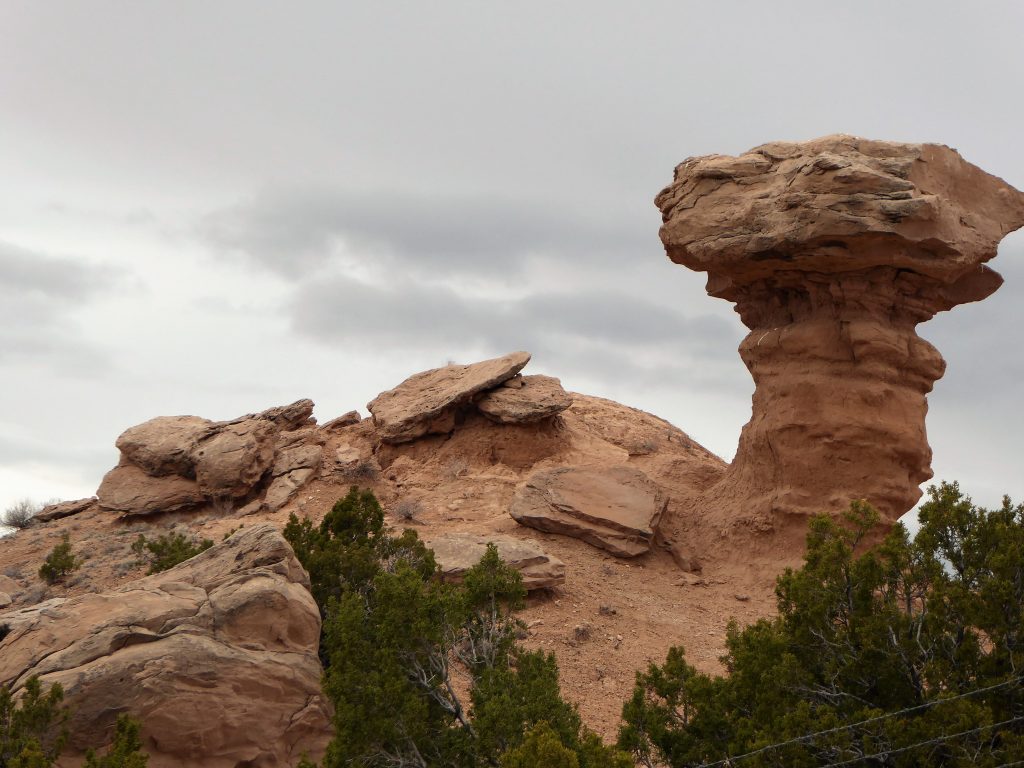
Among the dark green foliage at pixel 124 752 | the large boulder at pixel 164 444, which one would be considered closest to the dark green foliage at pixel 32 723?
the dark green foliage at pixel 124 752

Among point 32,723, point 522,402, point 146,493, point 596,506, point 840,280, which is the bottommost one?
point 32,723

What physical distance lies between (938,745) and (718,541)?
542 inches

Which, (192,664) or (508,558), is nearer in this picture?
(192,664)

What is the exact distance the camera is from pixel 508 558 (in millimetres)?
22078

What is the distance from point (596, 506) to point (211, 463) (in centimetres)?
1005

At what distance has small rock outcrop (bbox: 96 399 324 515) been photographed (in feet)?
93.6

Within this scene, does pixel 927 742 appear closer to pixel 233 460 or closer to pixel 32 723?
pixel 32 723

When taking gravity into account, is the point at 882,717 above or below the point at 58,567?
below

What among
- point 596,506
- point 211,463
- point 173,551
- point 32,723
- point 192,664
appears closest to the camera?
point 32,723

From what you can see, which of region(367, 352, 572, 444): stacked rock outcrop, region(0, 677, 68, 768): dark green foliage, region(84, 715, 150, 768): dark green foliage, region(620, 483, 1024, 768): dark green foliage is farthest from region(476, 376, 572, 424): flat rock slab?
region(84, 715, 150, 768): dark green foliage

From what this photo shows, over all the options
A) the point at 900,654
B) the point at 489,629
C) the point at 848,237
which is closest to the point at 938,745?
the point at 900,654

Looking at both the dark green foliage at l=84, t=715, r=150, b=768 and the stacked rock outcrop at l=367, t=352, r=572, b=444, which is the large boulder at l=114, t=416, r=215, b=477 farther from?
the dark green foliage at l=84, t=715, r=150, b=768

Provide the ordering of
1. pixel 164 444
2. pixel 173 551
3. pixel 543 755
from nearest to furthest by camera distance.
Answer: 1. pixel 543 755
2. pixel 173 551
3. pixel 164 444

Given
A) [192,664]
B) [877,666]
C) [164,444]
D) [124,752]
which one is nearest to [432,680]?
[192,664]
